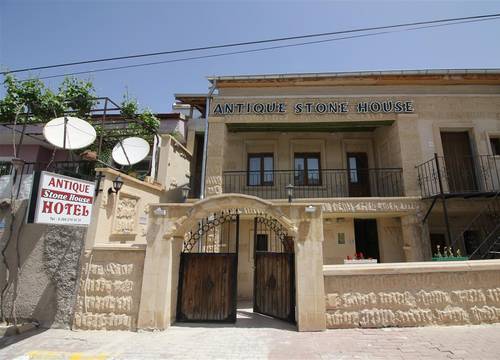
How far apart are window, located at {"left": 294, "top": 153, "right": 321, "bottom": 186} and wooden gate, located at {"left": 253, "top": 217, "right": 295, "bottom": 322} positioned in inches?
159

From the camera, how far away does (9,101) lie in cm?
860

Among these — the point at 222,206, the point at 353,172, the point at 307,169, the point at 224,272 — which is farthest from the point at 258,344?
the point at 353,172

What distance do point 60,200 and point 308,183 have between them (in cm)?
798

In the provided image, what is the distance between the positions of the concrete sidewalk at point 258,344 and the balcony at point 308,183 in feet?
17.0

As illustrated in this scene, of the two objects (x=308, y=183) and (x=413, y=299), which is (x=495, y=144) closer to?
(x=308, y=183)

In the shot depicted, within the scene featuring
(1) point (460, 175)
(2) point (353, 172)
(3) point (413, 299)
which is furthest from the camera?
(2) point (353, 172)

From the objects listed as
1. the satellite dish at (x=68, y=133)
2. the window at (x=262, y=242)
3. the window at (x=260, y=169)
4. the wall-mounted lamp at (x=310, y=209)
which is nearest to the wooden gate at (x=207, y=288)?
the wall-mounted lamp at (x=310, y=209)

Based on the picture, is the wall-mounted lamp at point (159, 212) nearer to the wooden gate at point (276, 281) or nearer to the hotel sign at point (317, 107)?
the wooden gate at point (276, 281)

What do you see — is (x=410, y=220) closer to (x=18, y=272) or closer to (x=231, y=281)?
(x=231, y=281)

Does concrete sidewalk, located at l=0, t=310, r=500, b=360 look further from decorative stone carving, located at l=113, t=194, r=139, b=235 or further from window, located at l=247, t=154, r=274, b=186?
window, located at l=247, t=154, r=274, b=186

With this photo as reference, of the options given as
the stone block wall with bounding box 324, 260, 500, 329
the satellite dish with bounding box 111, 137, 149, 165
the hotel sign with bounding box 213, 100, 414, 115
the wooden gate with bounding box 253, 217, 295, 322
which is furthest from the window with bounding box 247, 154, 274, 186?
the stone block wall with bounding box 324, 260, 500, 329

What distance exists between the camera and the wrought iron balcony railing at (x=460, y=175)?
27.1 ft

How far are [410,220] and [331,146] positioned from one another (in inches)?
159

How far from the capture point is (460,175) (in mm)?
8953
